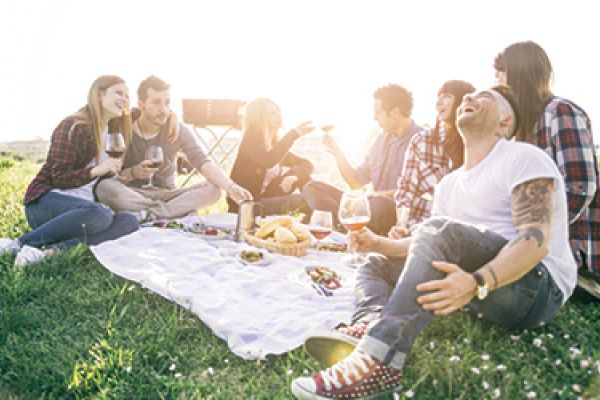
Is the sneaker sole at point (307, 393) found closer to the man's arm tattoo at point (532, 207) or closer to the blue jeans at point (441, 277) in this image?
the blue jeans at point (441, 277)

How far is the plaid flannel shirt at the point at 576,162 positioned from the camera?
9.21 ft

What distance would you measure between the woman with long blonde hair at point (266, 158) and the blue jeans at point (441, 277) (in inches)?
129

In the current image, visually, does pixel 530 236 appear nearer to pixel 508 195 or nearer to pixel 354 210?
pixel 508 195

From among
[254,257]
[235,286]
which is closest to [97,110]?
[254,257]

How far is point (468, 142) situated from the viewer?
2.39 metres

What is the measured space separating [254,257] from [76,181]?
1564mm

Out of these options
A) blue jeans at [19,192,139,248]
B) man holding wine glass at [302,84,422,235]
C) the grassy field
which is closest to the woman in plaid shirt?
blue jeans at [19,192,139,248]

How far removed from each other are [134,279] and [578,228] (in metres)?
2.68

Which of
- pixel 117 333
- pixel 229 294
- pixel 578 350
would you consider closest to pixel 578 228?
pixel 578 350

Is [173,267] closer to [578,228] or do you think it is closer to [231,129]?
[578,228]

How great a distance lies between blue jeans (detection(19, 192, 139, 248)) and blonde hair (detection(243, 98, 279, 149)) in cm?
187

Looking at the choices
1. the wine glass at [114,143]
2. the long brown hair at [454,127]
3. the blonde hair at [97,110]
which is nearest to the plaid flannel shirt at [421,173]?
the long brown hair at [454,127]

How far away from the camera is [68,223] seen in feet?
12.6

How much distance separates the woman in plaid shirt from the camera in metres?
3.86
